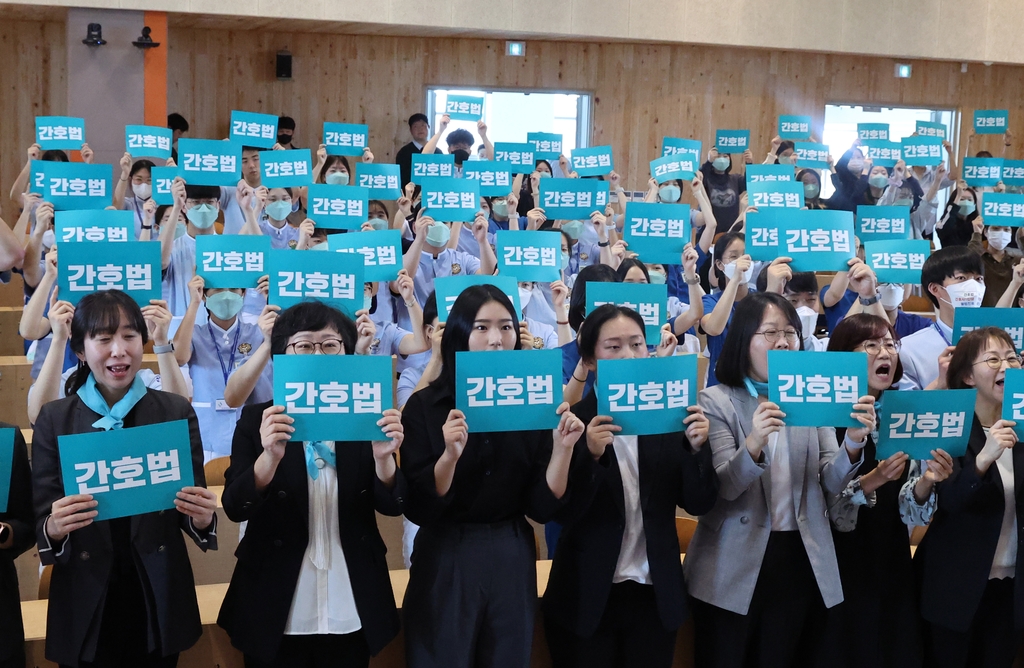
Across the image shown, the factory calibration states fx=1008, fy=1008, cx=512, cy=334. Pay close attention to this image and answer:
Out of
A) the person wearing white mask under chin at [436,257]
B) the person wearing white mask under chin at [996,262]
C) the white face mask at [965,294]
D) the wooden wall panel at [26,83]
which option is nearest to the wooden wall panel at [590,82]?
the wooden wall panel at [26,83]

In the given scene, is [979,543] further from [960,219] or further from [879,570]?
[960,219]

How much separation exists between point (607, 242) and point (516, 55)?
613cm

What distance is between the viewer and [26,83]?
1057 centimetres

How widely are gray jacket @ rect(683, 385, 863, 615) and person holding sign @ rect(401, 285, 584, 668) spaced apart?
50 cm

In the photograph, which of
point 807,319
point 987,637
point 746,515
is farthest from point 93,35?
point 987,637

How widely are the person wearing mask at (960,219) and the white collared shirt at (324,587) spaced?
770 centimetres

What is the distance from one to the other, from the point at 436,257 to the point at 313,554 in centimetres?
369

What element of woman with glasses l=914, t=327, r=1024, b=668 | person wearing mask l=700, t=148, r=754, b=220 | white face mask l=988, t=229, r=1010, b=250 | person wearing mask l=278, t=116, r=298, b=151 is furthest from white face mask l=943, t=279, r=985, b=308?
person wearing mask l=278, t=116, r=298, b=151

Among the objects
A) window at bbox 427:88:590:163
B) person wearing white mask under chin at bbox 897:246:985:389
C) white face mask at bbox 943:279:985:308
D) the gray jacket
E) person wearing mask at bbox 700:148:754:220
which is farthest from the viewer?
window at bbox 427:88:590:163

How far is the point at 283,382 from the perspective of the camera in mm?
2396

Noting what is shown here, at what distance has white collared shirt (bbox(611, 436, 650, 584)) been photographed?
2697 mm

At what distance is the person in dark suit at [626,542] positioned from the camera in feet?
8.73

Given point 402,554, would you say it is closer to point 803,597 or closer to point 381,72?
point 803,597

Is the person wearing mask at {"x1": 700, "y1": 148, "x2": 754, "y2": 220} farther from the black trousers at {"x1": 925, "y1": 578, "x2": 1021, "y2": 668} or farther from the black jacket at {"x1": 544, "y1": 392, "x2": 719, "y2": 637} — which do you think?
the black jacket at {"x1": 544, "y1": 392, "x2": 719, "y2": 637}
